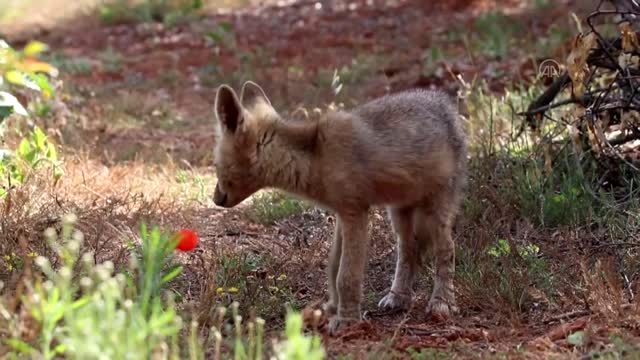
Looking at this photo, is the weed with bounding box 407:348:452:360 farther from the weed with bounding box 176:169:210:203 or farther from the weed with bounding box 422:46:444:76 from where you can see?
the weed with bounding box 422:46:444:76

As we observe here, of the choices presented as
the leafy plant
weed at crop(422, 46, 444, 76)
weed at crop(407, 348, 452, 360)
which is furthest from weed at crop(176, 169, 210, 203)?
weed at crop(422, 46, 444, 76)

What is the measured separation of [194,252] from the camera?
21.6 ft

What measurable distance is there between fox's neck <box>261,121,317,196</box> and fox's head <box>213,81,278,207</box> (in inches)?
2.0

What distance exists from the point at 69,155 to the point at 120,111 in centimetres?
289

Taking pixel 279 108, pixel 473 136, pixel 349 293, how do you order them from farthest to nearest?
1. pixel 279 108
2. pixel 473 136
3. pixel 349 293

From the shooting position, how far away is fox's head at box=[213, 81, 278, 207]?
5371 millimetres

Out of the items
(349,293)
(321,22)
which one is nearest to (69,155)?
(349,293)

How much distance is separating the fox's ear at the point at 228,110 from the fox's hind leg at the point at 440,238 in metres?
1.16

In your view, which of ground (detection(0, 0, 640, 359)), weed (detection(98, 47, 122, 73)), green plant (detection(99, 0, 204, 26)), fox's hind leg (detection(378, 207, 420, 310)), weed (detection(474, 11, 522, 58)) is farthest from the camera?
green plant (detection(99, 0, 204, 26))

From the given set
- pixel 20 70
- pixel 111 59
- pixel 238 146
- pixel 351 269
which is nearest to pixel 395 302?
pixel 351 269

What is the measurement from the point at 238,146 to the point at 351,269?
84 centimetres

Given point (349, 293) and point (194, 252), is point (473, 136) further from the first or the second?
point (349, 293)

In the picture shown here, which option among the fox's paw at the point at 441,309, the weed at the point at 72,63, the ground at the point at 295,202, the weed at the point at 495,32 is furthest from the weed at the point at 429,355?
the weed at the point at 72,63

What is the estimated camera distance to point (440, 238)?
5809 mm
